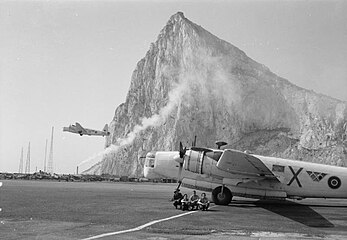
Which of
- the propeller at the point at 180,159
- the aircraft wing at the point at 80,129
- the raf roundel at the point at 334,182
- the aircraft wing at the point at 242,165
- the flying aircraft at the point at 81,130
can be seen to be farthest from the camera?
the aircraft wing at the point at 80,129

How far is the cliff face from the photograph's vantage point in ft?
418

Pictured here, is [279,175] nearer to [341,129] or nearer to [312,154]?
[312,154]

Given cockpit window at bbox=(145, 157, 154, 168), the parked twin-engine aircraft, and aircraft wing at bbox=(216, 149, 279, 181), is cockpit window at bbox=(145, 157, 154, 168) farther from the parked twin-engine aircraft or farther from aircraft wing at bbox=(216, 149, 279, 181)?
aircraft wing at bbox=(216, 149, 279, 181)

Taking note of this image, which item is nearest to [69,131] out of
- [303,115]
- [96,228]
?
[96,228]

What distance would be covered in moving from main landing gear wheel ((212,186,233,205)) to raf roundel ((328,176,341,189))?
277 inches

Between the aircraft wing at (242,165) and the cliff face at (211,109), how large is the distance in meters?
95.8

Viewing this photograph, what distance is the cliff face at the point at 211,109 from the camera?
5017 inches

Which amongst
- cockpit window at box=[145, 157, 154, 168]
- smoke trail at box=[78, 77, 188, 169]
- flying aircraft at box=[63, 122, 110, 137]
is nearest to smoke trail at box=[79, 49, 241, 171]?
smoke trail at box=[78, 77, 188, 169]

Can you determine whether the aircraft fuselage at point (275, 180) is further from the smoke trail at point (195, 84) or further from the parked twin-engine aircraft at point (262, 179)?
the smoke trail at point (195, 84)

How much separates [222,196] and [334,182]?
7.94 m

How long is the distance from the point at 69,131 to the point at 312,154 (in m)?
78.9

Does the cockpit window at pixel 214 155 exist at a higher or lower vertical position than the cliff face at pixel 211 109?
lower

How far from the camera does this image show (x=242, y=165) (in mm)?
24344

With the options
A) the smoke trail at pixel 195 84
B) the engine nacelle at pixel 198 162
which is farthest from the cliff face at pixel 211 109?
the engine nacelle at pixel 198 162
